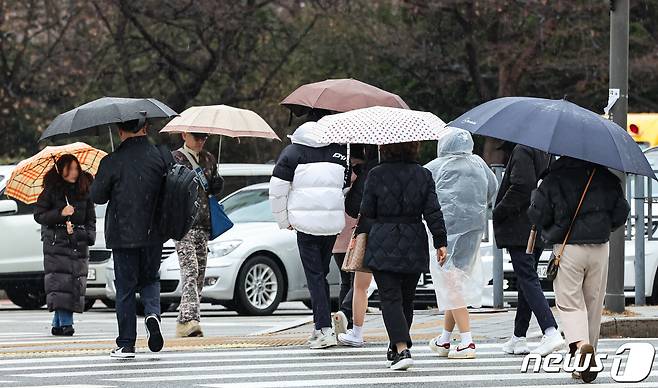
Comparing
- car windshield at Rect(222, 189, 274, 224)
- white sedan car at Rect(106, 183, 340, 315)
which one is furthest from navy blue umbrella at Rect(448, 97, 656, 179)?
car windshield at Rect(222, 189, 274, 224)

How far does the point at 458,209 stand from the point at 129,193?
2363 mm

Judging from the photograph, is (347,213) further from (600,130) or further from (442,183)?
(600,130)

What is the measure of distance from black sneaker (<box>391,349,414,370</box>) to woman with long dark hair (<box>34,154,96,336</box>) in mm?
4998

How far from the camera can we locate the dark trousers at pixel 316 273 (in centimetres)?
1243

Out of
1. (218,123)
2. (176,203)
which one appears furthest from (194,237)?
Result: (176,203)

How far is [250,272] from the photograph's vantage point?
1795cm

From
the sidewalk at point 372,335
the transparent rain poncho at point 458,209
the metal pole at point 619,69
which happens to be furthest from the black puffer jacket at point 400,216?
the metal pole at point 619,69

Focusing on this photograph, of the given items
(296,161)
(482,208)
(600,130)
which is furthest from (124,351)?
(600,130)

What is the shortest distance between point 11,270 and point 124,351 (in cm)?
844

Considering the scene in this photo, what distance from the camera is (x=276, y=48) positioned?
32.8 meters

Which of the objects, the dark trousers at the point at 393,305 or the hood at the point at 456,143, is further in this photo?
the hood at the point at 456,143

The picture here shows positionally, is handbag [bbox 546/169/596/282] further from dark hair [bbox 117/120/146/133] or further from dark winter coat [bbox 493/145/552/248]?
dark hair [bbox 117/120/146/133]

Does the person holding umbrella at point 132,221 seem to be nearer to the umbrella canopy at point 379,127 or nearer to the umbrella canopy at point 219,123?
the umbrella canopy at point 379,127

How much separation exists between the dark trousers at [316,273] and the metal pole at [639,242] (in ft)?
14.5
